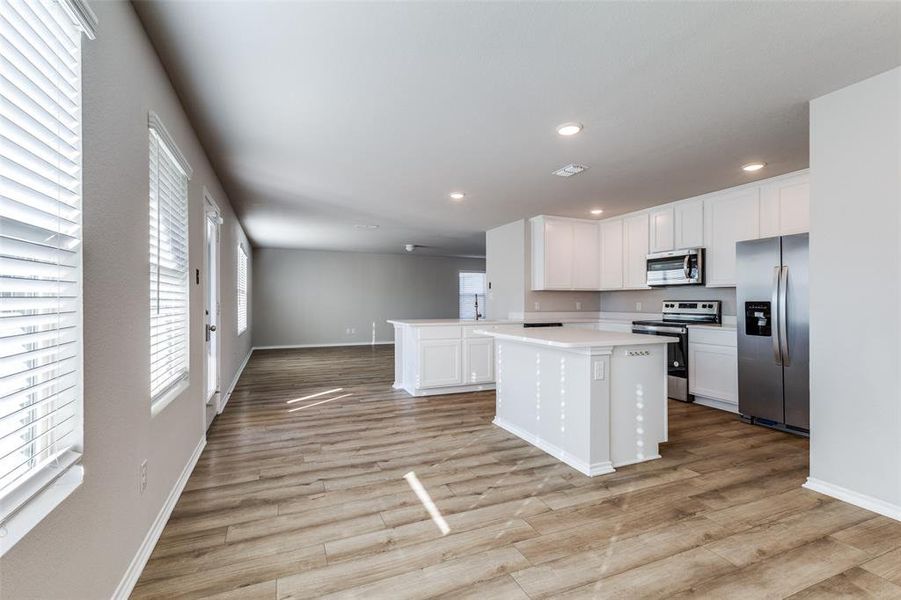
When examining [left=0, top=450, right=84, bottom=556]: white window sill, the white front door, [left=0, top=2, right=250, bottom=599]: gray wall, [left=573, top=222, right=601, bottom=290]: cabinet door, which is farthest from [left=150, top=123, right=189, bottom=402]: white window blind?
[left=573, top=222, right=601, bottom=290]: cabinet door

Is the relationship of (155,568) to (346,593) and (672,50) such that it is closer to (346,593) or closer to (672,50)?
(346,593)

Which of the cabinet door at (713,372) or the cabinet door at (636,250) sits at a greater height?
the cabinet door at (636,250)

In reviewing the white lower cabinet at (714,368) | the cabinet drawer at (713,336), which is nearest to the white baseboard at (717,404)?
the white lower cabinet at (714,368)

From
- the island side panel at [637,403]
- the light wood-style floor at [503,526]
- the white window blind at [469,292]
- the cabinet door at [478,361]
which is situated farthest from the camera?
the white window blind at [469,292]

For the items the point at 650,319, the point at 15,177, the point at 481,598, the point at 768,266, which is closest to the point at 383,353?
the point at 650,319

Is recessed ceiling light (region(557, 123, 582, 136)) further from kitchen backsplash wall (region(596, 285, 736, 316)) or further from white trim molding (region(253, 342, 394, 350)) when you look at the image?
white trim molding (region(253, 342, 394, 350))

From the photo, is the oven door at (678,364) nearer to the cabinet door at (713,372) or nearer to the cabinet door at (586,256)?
the cabinet door at (713,372)

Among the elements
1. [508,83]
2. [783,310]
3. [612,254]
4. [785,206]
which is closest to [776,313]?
[783,310]

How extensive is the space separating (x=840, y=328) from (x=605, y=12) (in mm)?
2261

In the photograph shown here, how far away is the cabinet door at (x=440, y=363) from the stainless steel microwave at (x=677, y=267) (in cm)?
264

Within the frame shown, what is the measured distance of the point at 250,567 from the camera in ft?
6.02

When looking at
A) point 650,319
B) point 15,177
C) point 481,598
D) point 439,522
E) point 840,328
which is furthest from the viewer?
point 650,319

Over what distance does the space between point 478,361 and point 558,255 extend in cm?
189

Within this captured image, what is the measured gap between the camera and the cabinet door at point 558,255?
5766 mm
